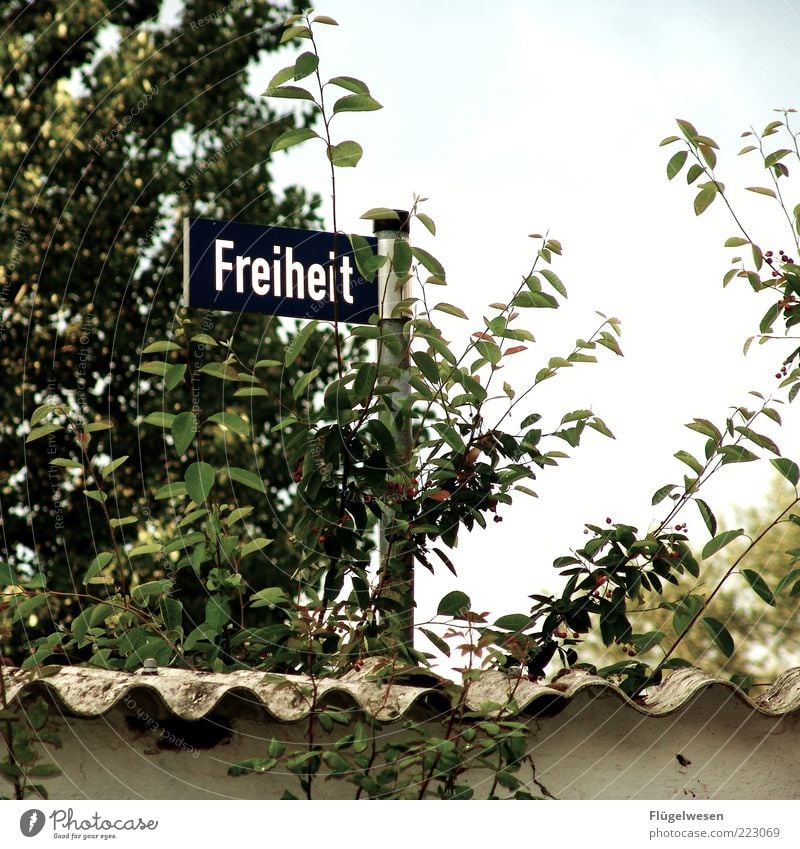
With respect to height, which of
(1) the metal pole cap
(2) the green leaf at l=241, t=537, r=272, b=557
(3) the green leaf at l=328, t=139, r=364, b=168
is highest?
(3) the green leaf at l=328, t=139, r=364, b=168

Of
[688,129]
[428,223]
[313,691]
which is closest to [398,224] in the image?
[428,223]

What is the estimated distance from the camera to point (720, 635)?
7.03ft

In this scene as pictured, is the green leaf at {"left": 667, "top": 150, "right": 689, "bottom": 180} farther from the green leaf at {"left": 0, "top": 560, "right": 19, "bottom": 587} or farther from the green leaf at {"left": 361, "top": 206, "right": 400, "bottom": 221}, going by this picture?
the green leaf at {"left": 0, "top": 560, "right": 19, "bottom": 587}

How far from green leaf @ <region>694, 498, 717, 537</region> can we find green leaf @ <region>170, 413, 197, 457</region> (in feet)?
3.38

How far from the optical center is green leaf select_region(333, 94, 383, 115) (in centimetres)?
184

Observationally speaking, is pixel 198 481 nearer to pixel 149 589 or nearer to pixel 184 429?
pixel 184 429

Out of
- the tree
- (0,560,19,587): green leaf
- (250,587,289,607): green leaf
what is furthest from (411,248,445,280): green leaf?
the tree

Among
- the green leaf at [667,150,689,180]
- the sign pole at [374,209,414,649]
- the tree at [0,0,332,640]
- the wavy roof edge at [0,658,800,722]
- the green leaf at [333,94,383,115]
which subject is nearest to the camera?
the wavy roof edge at [0,658,800,722]

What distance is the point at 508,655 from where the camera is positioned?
6.93 ft

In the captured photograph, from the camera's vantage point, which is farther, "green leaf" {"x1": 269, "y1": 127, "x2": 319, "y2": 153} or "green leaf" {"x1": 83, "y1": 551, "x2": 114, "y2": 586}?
"green leaf" {"x1": 83, "y1": 551, "x2": 114, "y2": 586}

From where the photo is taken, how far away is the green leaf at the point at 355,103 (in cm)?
184

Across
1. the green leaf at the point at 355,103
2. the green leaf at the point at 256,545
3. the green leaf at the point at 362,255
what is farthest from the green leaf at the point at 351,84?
the green leaf at the point at 256,545

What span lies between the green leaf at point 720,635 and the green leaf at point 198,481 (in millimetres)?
1022

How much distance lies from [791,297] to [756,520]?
5.52 metres
